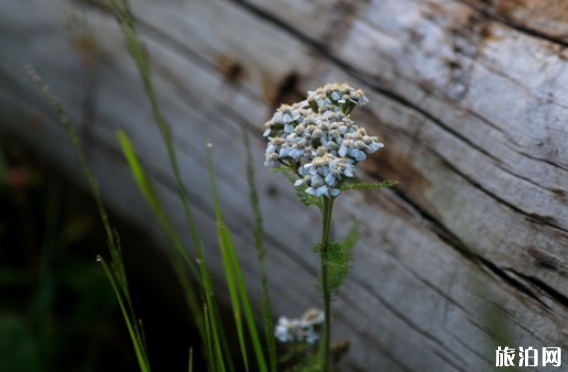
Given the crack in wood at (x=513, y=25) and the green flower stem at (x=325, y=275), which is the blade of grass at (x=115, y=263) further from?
the crack in wood at (x=513, y=25)

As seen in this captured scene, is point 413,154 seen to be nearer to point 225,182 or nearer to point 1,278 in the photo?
point 225,182

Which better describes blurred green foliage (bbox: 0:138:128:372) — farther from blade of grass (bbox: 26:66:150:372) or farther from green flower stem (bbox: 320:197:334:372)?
green flower stem (bbox: 320:197:334:372)

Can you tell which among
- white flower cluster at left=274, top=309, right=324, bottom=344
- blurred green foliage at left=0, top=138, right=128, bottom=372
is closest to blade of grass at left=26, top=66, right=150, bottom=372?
white flower cluster at left=274, top=309, right=324, bottom=344

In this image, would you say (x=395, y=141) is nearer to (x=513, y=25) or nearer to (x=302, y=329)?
(x=513, y=25)

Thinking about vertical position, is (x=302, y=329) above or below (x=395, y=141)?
below

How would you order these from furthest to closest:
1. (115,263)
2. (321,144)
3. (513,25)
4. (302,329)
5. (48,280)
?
(48,280) < (513,25) < (302,329) < (115,263) < (321,144)

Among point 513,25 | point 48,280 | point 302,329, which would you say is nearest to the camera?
point 302,329

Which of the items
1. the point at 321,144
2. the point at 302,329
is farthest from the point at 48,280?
the point at 321,144

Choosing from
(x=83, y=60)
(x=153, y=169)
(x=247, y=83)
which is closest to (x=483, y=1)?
(x=247, y=83)

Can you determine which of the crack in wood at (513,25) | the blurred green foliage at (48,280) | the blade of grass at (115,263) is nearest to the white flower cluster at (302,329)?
the blade of grass at (115,263)
